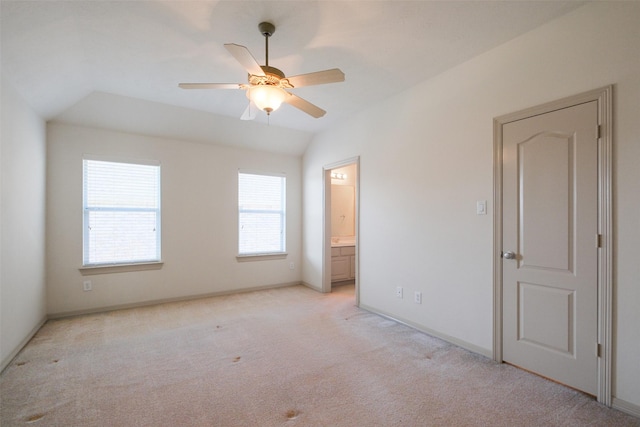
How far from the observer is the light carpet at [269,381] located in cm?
193

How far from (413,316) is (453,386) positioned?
46.6 inches

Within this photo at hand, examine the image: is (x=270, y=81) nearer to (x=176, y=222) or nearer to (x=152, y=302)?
(x=176, y=222)

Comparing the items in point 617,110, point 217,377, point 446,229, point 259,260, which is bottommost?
point 217,377

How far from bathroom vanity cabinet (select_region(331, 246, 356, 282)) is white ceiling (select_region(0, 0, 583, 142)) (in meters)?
2.93

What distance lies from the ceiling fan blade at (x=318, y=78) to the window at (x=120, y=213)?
3181 mm

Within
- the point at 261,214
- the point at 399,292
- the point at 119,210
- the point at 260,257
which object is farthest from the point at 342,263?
the point at 119,210

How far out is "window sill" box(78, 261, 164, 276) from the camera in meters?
3.92

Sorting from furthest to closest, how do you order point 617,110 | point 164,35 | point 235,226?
point 235,226 < point 164,35 < point 617,110

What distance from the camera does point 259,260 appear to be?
523cm

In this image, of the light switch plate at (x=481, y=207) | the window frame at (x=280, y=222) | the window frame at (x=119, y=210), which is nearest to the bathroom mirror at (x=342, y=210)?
the window frame at (x=280, y=222)

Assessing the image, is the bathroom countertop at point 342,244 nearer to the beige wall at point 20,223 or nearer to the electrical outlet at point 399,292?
the electrical outlet at point 399,292

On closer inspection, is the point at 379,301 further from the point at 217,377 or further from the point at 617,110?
the point at 617,110

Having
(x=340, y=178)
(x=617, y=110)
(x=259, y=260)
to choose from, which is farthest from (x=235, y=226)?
(x=617, y=110)

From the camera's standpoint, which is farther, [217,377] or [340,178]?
[340,178]
